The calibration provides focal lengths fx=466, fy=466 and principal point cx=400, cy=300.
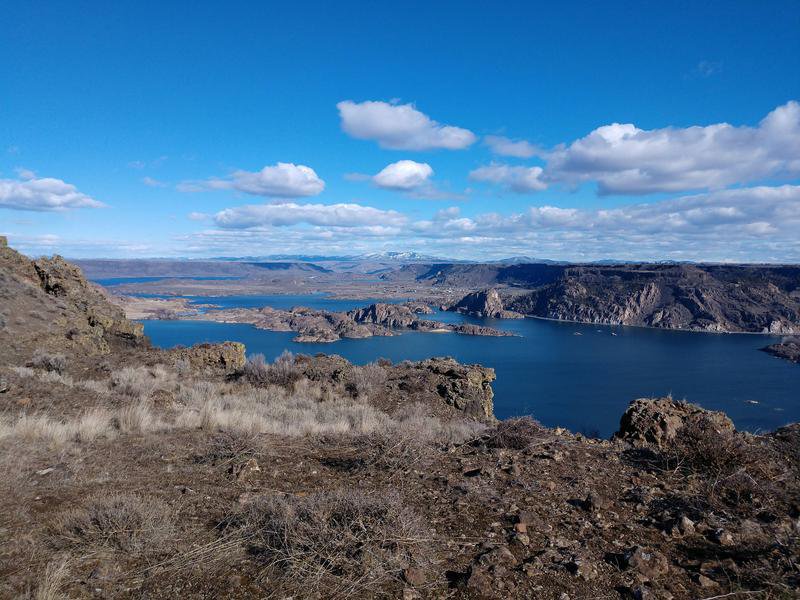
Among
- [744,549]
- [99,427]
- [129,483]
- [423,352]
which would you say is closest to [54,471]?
[129,483]

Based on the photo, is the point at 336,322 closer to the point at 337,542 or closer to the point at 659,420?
the point at 659,420

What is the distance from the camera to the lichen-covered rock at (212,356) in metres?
15.9

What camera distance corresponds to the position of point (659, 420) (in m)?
7.34

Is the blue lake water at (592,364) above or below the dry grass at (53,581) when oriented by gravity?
below

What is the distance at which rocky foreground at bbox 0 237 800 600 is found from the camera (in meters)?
3.08

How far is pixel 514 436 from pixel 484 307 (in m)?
139

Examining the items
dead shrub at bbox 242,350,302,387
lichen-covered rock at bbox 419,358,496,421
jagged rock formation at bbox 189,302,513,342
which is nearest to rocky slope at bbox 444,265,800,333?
jagged rock formation at bbox 189,302,513,342

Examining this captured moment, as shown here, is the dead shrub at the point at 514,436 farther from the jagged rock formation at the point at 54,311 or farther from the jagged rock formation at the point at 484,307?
the jagged rock formation at the point at 484,307

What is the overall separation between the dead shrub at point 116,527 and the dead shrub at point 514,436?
151 inches

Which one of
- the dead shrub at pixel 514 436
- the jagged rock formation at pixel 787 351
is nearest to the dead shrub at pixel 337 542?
the dead shrub at pixel 514 436

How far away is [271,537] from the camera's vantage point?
358 cm

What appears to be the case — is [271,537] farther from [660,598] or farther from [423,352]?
[423,352]

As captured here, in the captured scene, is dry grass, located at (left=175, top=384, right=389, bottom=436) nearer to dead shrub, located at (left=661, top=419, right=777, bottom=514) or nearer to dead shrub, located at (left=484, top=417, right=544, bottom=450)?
dead shrub, located at (left=484, top=417, right=544, bottom=450)

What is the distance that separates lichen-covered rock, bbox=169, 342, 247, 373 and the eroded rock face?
40.1ft
